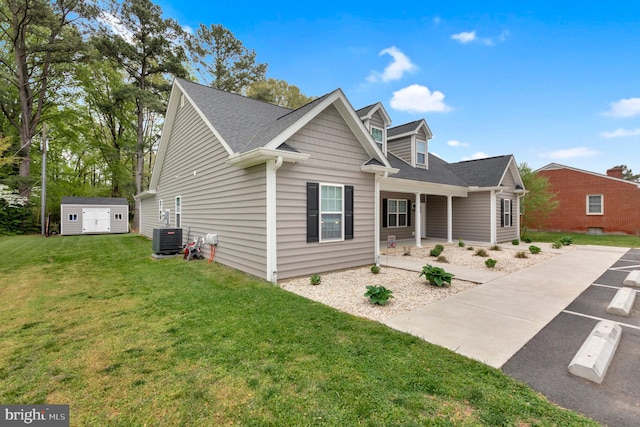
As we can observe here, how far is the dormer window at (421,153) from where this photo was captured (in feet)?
43.8

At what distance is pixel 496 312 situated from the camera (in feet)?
14.2

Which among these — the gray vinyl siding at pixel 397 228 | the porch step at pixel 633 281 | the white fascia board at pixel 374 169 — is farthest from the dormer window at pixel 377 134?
the porch step at pixel 633 281

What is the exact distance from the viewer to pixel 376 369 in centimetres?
271

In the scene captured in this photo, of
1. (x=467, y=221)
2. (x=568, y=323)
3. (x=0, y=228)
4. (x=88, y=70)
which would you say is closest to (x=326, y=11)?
(x=467, y=221)

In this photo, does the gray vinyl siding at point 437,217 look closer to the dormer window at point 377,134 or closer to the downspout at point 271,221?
the dormer window at point 377,134

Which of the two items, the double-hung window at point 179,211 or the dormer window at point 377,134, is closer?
the double-hung window at point 179,211

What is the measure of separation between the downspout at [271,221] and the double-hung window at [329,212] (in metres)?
0.97

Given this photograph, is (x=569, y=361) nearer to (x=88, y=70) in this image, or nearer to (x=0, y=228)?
(x=0, y=228)

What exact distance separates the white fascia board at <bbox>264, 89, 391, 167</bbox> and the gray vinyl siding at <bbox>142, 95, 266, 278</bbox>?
2.75ft

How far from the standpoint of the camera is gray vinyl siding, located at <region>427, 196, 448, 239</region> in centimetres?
1480

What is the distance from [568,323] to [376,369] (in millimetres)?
3275

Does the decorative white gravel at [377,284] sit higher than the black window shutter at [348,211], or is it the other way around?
the black window shutter at [348,211]

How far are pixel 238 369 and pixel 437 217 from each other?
14489 mm

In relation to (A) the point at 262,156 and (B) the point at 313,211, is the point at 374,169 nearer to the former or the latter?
(B) the point at 313,211
